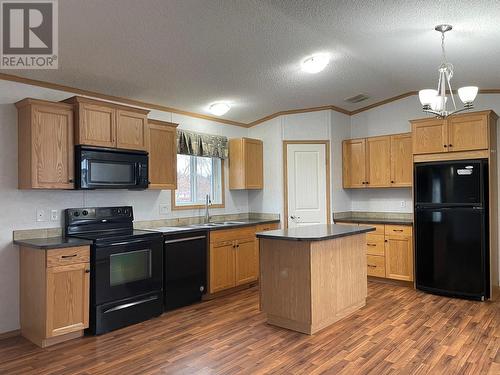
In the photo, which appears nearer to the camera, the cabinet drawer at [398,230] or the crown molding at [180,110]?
the crown molding at [180,110]

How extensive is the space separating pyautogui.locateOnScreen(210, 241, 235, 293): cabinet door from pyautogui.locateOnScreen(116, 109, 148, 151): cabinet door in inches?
58.0

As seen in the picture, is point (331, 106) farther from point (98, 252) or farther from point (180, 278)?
point (98, 252)

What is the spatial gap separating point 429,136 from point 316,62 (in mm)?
1841

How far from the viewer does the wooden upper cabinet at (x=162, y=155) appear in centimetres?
434

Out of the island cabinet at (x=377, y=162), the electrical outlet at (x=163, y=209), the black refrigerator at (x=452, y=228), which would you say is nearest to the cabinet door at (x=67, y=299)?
the electrical outlet at (x=163, y=209)

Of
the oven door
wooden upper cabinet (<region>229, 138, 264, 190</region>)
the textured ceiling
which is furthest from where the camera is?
wooden upper cabinet (<region>229, 138, 264, 190</region>)

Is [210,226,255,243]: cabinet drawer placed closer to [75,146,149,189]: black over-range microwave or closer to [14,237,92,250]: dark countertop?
[75,146,149,189]: black over-range microwave

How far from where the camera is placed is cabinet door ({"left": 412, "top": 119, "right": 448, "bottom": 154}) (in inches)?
184

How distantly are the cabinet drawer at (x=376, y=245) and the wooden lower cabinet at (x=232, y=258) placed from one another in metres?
1.55

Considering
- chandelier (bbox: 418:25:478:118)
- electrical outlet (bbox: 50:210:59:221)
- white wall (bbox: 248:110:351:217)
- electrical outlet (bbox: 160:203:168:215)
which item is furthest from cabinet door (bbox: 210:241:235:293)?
chandelier (bbox: 418:25:478:118)

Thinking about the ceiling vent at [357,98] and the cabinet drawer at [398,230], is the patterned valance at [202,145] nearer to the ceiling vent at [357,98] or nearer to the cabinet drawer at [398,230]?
the ceiling vent at [357,98]

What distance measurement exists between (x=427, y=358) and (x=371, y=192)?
3.28 m

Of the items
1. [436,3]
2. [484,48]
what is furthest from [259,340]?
[484,48]

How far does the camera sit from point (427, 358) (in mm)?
2910
